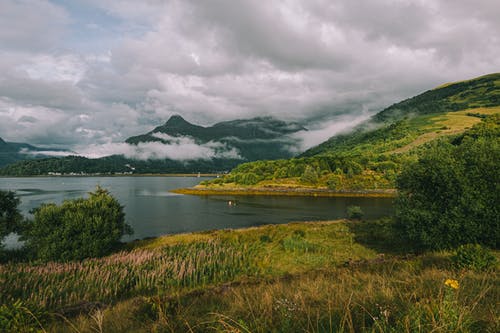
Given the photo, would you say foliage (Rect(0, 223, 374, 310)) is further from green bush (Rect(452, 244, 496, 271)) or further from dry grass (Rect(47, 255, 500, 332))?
green bush (Rect(452, 244, 496, 271))

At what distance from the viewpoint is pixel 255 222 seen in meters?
62.6

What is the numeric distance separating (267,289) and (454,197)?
19.5m

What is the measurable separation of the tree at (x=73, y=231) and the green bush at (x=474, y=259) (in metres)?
29.3

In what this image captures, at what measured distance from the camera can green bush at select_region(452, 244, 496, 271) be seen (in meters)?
9.55

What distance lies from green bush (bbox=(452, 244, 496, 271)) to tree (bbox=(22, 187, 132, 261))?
29316 millimetres

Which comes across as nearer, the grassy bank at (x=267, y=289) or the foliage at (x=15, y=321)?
the grassy bank at (x=267, y=289)

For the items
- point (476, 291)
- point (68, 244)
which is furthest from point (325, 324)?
point (68, 244)

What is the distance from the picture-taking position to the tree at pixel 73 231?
2431cm

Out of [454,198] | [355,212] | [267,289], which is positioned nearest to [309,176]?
[355,212]

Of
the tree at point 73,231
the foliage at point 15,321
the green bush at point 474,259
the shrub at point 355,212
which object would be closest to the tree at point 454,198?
the green bush at point 474,259

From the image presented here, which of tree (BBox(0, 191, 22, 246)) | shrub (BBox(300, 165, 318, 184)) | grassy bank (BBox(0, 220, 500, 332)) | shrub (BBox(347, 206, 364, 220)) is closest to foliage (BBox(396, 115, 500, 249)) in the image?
grassy bank (BBox(0, 220, 500, 332))

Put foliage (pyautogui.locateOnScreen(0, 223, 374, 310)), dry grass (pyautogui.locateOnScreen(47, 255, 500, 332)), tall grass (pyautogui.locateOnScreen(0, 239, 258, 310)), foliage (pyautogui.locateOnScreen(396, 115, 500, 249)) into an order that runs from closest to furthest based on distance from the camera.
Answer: dry grass (pyautogui.locateOnScreen(47, 255, 500, 332)) → tall grass (pyautogui.locateOnScreen(0, 239, 258, 310)) → foliage (pyautogui.locateOnScreen(0, 223, 374, 310)) → foliage (pyautogui.locateOnScreen(396, 115, 500, 249))

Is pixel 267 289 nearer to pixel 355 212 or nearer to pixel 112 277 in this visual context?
pixel 112 277

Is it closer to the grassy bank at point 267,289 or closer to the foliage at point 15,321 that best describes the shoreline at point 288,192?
the grassy bank at point 267,289
